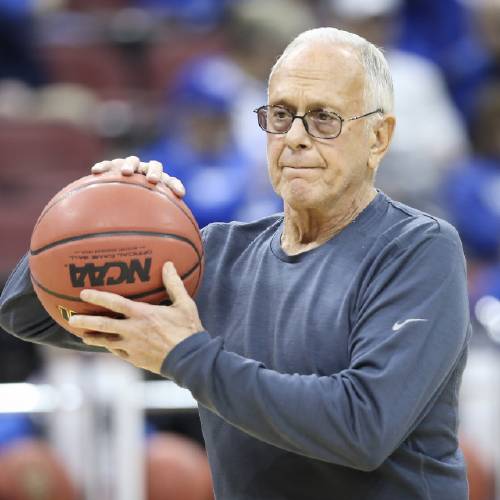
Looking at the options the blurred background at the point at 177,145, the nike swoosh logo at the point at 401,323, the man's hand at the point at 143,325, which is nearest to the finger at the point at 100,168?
the man's hand at the point at 143,325

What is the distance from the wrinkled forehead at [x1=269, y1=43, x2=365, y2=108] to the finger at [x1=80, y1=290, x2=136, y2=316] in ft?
1.82

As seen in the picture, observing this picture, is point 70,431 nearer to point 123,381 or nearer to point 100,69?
point 123,381

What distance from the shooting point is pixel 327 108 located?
243 cm

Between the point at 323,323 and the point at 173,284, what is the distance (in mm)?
315

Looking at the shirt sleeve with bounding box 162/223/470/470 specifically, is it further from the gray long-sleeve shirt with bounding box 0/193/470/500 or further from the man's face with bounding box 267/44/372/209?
the man's face with bounding box 267/44/372/209

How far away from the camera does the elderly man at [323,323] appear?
2201 millimetres

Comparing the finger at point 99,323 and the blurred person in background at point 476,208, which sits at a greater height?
the finger at point 99,323

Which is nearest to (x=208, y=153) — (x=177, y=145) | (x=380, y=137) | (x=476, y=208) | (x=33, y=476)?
(x=177, y=145)

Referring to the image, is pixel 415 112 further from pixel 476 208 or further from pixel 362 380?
pixel 362 380

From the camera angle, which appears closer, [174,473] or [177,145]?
[174,473]

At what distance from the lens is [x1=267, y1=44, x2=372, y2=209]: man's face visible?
243cm

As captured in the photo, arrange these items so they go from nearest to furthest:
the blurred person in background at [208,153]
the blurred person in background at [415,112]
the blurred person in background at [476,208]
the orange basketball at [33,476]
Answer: the orange basketball at [33,476] → the blurred person in background at [208,153] → the blurred person in background at [415,112] → the blurred person in background at [476,208]

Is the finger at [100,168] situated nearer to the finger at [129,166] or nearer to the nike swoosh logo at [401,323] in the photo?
the finger at [129,166]

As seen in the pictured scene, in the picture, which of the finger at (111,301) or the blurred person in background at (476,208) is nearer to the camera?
the finger at (111,301)
